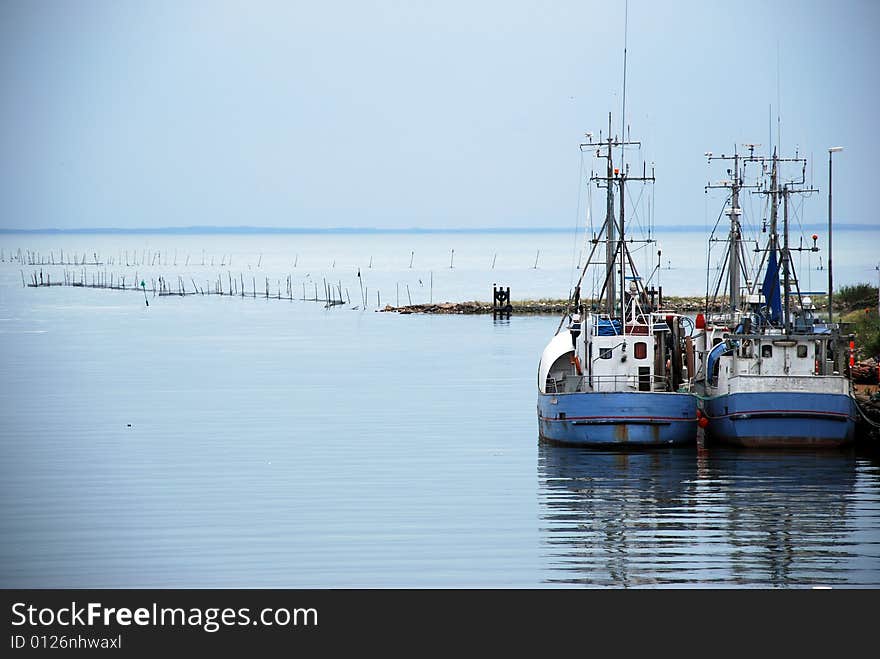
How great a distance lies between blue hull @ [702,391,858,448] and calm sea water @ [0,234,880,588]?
65 cm

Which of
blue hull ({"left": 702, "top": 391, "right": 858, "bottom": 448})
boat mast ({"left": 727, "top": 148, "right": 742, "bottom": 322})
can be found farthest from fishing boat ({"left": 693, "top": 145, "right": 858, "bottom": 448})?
boat mast ({"left": 727, "top": 148, "right": 742, "bottom": 322})

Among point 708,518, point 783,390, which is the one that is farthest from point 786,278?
point 708,518

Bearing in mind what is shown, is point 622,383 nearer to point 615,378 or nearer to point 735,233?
point 615,378

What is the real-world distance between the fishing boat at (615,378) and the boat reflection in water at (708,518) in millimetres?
944

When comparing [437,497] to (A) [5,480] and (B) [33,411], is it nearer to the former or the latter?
(A) [5,480]

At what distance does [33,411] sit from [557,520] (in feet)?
105

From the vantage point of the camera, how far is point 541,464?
43.5m

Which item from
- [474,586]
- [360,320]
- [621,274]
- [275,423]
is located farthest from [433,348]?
[474,586]

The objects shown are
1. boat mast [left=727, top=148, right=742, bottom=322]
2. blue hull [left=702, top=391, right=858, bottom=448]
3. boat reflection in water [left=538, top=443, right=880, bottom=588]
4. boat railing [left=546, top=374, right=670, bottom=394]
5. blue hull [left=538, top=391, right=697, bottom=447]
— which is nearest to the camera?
boat reflection in water [left=538, top=443, right=880, bottom=588]

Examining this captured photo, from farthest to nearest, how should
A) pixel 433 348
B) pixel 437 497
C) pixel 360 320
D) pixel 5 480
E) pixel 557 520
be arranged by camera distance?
pixel 360 320 < pixel 433 348 < pixel 5 480 < pixel 437 497 < pixel 557 520

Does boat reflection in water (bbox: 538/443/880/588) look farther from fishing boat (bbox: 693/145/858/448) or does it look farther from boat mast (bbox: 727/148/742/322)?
boat mast (bbox: 727/148/742/322)

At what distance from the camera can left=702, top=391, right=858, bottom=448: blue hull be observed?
42.8 m
